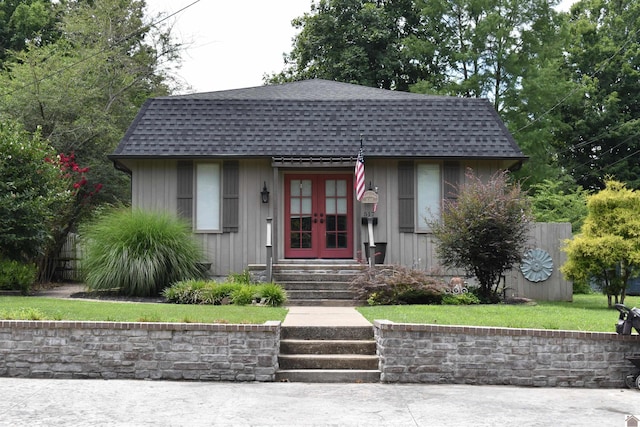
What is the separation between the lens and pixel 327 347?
8.95 m

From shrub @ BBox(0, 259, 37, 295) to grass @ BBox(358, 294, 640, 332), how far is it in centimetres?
661

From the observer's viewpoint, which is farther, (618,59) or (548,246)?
(618,59)

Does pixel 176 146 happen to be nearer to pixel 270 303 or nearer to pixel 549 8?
pixel 270 303

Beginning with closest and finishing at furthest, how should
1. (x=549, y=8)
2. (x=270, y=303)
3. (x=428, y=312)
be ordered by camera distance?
(x=428, y=312), (x=270, y=303), (x=549, y=8)

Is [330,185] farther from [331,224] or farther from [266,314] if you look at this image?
[266,314]

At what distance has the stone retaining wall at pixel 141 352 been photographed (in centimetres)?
823

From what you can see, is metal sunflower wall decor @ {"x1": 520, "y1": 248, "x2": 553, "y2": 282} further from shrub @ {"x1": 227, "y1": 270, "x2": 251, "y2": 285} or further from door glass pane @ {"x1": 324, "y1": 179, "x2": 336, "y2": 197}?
shrub @ {"x1": 227, "y1": 270, "x2": 251, "y2": 285}


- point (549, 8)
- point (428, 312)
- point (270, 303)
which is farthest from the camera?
point (549, 8)

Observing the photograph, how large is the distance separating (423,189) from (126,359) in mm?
9271

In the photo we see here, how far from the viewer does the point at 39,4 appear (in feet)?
99.8

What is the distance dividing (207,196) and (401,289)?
17.5 ft

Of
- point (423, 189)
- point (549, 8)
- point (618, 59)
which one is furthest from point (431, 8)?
point (423, 189)

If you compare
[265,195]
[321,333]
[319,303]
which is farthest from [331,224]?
[321,333]

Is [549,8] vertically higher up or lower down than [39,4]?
lower down
